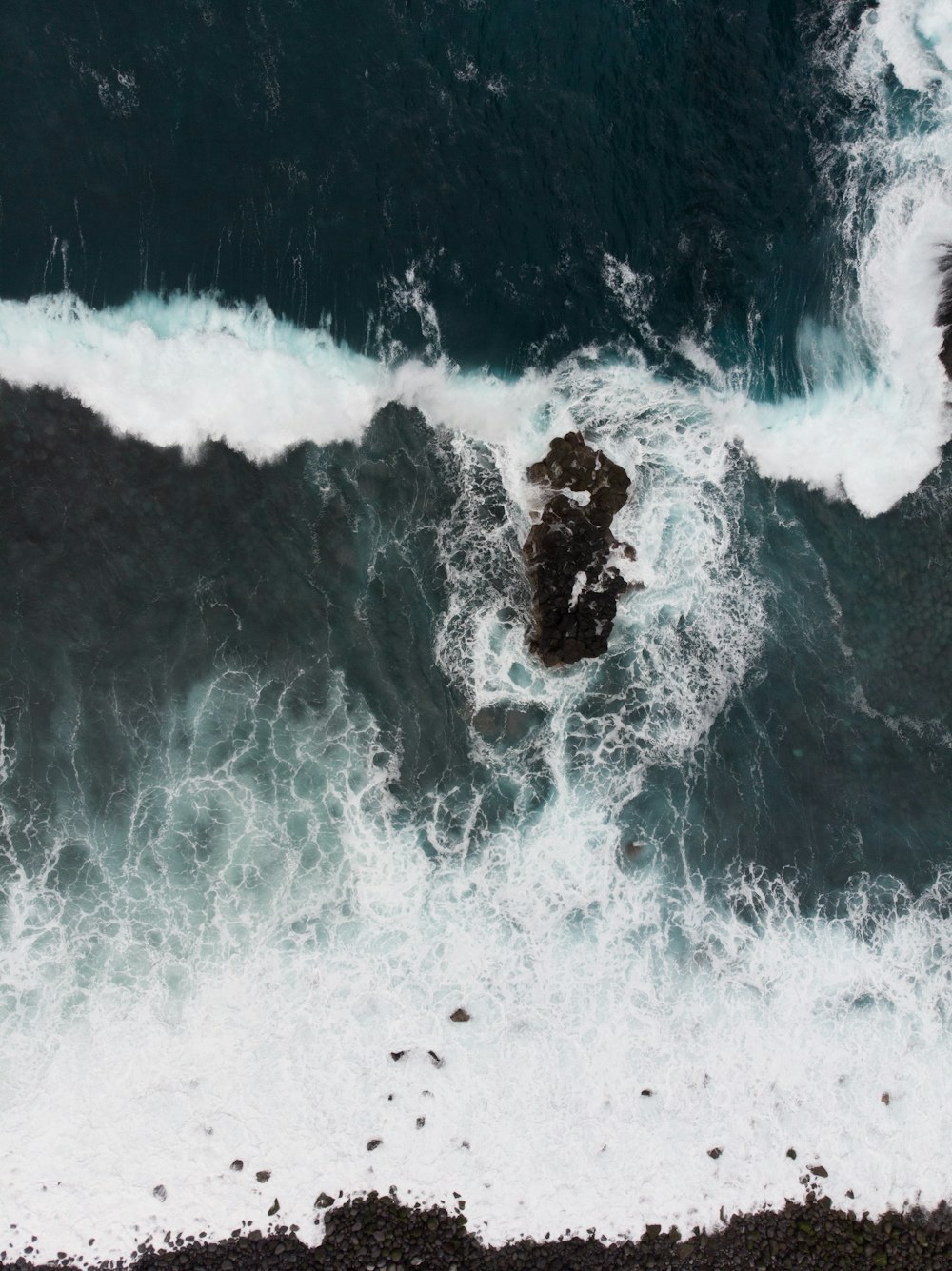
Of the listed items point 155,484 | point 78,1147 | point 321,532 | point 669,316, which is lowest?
point 78,1147

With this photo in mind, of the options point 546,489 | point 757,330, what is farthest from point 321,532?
point 757,330

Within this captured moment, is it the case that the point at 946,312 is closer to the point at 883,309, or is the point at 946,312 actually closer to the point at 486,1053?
the point at 883,309

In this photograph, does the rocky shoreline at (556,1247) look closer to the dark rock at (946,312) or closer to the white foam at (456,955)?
the white foam at (456,955)

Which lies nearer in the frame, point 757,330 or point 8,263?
point 8,263

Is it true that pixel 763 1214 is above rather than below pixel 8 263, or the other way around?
below

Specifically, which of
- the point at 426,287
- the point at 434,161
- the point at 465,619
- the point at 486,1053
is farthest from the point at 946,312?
the point at 486,1053

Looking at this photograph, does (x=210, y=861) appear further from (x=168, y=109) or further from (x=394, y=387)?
(x=168, y=109)
